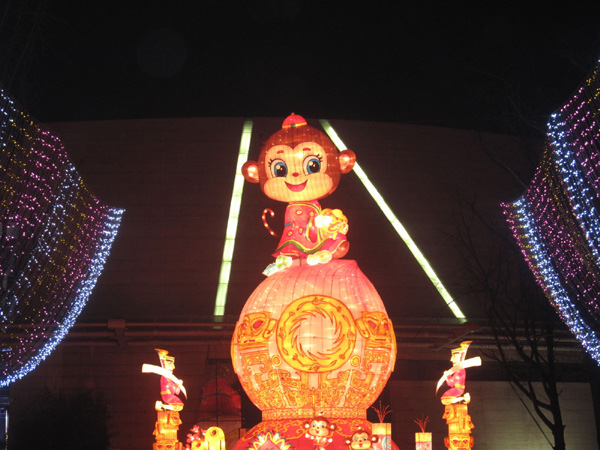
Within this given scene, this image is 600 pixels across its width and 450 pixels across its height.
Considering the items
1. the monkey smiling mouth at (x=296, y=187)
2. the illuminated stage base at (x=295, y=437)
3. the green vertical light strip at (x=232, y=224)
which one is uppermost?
the green vertical light strip at (x=232, y=224)

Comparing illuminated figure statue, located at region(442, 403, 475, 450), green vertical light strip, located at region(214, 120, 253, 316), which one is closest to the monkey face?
illuminated figure statue, located at region(442, 403, 475, 450)

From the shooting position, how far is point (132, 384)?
22.3 metres

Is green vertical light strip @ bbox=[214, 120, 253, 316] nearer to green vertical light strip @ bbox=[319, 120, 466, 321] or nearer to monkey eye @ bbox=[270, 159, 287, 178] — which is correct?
green vertical light strip @ bbox=[319, 120, 466, 321]

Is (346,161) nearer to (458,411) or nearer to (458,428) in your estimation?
(458,411)

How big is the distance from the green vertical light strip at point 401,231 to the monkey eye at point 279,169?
12.4 metres

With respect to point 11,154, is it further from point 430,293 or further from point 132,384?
point 430,293

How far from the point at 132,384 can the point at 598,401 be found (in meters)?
12.2

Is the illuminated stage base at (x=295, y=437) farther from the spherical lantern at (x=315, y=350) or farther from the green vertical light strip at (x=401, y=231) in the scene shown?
the green vertical light strip at (x=401, y=231)

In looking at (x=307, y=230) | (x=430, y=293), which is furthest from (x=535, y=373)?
(x=307, y=230)

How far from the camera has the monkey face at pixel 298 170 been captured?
37.8 ft

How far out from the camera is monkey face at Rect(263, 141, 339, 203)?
11.5 metres

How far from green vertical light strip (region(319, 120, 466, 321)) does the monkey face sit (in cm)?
1218

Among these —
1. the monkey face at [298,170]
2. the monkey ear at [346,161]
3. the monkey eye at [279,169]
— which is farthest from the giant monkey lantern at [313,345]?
the monkey ear at [346,161]

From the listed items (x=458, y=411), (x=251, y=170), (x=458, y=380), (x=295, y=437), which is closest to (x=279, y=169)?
(x=251, y=170)
